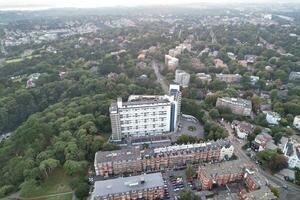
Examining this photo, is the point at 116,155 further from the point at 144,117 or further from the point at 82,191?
the point at 144,117

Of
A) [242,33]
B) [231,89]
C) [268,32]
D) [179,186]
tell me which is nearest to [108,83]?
[231,89]

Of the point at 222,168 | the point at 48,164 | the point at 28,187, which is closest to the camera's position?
the point at 28,187

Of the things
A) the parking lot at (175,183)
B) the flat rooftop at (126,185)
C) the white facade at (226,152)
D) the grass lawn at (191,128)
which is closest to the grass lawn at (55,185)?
the flat rooftop at (126,185)

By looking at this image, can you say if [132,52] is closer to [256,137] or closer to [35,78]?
[35,78]

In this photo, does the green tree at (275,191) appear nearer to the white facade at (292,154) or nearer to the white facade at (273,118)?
the white facade at (292,154)

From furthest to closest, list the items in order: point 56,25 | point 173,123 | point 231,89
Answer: point 56,25 → point 231,89 → point 173,123

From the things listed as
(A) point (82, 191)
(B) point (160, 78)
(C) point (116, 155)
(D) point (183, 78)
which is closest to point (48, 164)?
(A) point (82, 191)

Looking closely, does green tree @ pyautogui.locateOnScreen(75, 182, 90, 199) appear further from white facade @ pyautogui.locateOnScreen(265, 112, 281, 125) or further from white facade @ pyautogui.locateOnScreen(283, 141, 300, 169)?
white facade @ pyautogui.locateOnScreen(265, 112, 281, 125)
